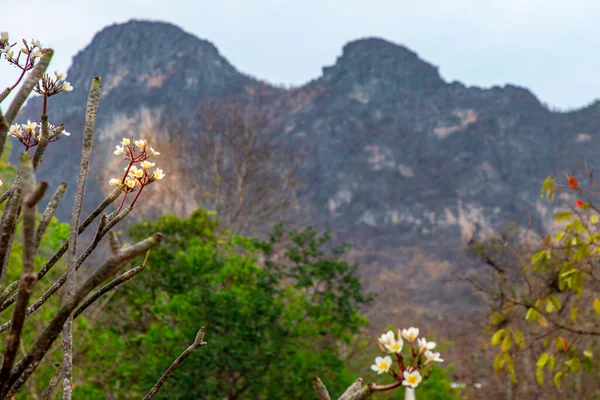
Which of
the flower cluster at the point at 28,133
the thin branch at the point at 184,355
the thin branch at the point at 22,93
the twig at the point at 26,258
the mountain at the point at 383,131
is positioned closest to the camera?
the twig at the point at 26,258

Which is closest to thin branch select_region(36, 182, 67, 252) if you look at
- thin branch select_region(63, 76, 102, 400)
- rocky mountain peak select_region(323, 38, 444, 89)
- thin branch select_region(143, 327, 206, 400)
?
thin branch select_region(63, 76, 102, 400)

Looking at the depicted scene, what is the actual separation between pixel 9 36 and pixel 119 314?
313 inches

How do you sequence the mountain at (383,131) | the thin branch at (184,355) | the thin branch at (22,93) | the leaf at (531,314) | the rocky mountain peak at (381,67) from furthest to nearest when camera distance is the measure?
1. the rocky mountain peak at (381,67)
2. the mountain at (383,131)
3. the leaf at (531,314)
4. the thin branch at (184,355)
5. the thin branch at (22,93)

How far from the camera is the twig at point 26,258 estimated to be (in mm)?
612

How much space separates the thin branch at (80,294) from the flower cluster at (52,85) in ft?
1.96

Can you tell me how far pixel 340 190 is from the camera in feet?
211

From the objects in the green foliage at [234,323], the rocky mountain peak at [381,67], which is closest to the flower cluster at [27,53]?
the green foliage at [234,323]

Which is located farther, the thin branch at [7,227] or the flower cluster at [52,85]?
the flower cluster at [52,85]

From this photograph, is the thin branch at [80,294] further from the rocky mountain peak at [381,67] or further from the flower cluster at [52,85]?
the rocky mountain peak at [381,67]

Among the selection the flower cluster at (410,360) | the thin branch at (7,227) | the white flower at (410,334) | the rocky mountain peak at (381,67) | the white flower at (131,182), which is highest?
the rocky mountain peak at (381,67)

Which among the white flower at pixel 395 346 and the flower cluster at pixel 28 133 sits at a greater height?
the flower cluster at pixel 28 133

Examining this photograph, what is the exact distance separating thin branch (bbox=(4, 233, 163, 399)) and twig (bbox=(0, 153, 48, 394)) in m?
0.03

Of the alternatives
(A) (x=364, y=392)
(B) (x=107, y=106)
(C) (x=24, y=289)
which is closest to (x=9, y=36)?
(C) (x=24, y=289)

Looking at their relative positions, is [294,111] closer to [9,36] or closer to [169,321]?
[169,321]
